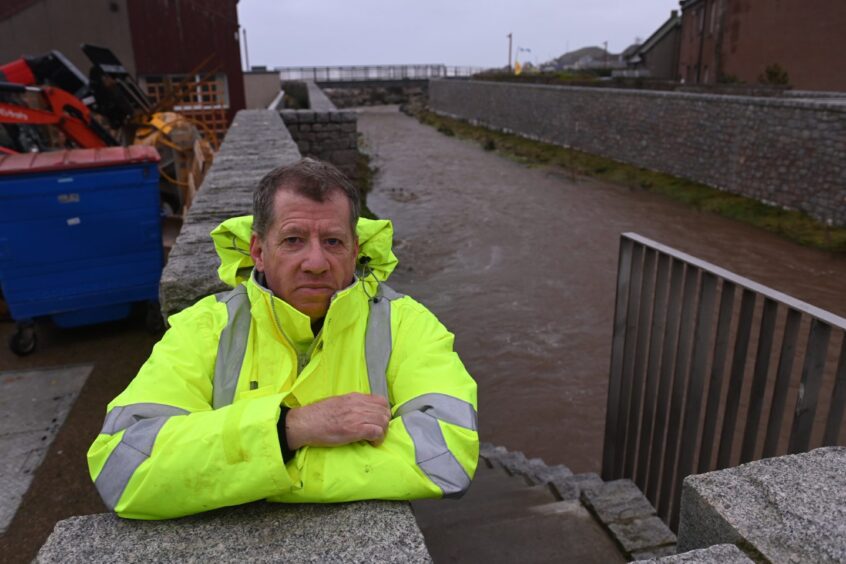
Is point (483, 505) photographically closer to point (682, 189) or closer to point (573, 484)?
point (573, 484)

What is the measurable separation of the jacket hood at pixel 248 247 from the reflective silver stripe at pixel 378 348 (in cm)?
20

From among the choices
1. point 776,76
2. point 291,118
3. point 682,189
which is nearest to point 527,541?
point 291,118

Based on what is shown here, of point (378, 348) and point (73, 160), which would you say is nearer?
point (378, 348)

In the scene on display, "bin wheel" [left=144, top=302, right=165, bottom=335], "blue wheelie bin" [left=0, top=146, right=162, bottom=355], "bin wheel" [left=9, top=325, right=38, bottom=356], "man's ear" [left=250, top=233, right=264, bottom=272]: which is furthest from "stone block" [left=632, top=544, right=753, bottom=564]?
"bin wheel" [left=9, top=325, right=38, bottom=356]

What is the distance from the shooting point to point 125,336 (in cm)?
551

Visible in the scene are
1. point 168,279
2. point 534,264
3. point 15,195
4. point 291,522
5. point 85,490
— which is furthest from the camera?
point 534,264

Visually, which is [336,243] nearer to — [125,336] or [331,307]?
[331,307]

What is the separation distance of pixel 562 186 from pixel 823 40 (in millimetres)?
→ 13002

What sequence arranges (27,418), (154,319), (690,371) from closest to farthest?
(690,371), (27,418), (154,319)

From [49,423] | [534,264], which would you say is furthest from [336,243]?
[534,264]

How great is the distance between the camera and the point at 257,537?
4.67 feet

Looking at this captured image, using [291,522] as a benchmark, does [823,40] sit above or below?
above

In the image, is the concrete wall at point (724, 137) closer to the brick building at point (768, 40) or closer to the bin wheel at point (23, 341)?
the brick building at point (768, 40)

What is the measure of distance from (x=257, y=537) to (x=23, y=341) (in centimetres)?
467
